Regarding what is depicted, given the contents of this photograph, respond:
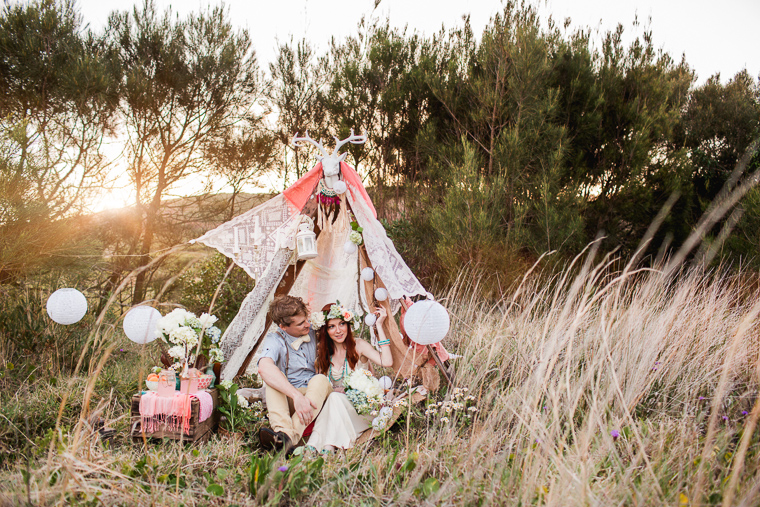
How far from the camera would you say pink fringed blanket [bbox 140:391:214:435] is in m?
2.82

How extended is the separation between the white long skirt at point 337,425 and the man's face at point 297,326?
0.55 metres

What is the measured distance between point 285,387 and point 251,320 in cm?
78

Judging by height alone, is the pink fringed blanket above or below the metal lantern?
below

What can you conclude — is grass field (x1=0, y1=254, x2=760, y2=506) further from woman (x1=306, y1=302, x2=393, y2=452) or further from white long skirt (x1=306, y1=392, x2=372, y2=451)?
woman (x1=306, y1=302, x2=393, y2=452)

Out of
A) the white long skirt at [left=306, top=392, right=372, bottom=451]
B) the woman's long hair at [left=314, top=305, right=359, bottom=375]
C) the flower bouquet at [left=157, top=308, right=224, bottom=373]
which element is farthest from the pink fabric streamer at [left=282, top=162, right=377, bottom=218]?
the white long skirt at [left=306, top=392, right=372, bottom=451]

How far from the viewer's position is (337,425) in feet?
9.66

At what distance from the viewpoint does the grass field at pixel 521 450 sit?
1821 millimetres

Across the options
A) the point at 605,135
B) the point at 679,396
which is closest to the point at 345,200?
the point at 679,396

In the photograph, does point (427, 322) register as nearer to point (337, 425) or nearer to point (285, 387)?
point (337, 425)

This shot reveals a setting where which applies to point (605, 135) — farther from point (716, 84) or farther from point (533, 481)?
point (533, 481)

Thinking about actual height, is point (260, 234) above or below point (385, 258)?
above

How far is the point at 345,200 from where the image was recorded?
3.84m

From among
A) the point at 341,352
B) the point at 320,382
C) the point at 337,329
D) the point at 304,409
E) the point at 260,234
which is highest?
the point at 260,234

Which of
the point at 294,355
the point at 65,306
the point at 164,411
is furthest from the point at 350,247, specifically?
the point at 65,306
